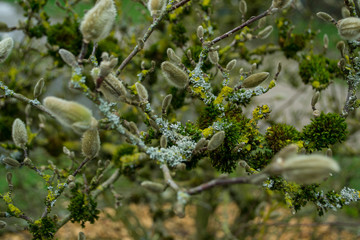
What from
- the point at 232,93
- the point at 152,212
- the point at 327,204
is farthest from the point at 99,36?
the point at 152,212

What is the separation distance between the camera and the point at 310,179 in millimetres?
447

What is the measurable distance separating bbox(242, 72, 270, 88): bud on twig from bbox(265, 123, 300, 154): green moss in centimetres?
10

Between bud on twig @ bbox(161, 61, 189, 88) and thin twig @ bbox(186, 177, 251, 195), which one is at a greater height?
bud on twig @ bbox(161, 61, 189, 88)

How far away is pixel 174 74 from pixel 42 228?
1.50 feet

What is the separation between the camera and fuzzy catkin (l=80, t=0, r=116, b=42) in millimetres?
547

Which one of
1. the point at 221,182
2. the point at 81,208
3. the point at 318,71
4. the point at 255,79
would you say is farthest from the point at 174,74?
the point at 318,71

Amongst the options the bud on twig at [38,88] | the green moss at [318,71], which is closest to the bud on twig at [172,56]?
the bud on twig at [38,88]

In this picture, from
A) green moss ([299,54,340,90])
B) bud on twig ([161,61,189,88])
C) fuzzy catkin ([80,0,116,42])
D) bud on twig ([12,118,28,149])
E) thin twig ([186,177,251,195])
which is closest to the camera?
thin twig ([186,177,251,195])

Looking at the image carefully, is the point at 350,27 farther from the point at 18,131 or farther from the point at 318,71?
the point at 18,131

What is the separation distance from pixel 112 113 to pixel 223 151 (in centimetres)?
25

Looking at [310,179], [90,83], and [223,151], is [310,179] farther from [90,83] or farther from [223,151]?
[90,83]

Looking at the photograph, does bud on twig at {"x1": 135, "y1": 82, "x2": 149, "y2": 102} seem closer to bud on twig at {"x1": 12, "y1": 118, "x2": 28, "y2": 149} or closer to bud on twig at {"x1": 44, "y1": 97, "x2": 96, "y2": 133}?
bud on twig at {"x1": 44, "y1": 97, "x2": 96, "y2": 133}

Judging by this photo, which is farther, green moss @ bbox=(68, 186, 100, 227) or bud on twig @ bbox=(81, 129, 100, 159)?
green moss @ bbox=(68, 186, 100, 227)

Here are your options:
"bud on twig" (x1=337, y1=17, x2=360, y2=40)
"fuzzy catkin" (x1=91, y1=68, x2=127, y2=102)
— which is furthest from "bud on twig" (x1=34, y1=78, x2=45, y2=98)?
"bud on twig" (x1=337, y1=17, x2=360, y2=40)
